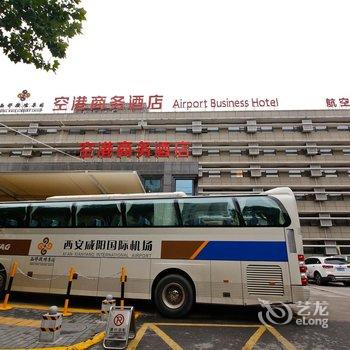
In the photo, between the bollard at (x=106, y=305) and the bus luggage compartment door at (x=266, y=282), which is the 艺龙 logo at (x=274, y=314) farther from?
the bollard at (x=106, y=305)

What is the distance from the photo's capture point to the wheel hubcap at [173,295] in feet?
26.5

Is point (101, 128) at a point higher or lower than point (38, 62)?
higher

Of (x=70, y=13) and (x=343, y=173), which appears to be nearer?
(x=70, y=13)

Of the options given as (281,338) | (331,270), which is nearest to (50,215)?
(281,338)

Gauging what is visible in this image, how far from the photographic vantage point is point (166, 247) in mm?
8555

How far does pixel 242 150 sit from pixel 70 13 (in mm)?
43732

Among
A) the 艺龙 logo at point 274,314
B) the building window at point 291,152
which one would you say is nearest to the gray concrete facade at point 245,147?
the building window at point 291,152

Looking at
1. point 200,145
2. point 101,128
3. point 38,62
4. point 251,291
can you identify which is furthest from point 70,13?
point 101,128

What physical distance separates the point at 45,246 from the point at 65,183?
9.68 metres

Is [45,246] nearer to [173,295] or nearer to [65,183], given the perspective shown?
[173,295]

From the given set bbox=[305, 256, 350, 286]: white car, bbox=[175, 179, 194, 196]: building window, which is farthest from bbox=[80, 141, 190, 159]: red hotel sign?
bbox=[305, 256, 350, 286]: white car

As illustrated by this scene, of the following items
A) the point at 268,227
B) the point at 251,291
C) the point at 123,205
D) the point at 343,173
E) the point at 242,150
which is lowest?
the point at 251,291

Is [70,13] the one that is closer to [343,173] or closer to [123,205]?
[123,205]

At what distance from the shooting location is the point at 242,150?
157 ft
